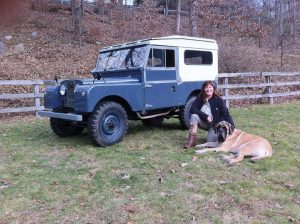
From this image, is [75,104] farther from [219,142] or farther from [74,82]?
[219,142]

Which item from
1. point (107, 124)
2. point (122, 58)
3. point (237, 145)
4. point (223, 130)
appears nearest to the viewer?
point (237, 145)

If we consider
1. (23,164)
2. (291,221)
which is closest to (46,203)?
(23,164)

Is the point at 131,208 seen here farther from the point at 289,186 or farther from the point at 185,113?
the point at 185,113

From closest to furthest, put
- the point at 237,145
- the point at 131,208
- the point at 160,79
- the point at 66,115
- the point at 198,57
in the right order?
the point at 131,208, the point at 237,145, the point at 66,115, the point at 160,79, the point at 198,57

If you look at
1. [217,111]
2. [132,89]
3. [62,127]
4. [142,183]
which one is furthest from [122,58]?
[142,183]

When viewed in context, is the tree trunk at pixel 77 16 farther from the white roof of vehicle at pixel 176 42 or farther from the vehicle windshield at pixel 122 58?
the white roof of vehicle at pixel 176 42

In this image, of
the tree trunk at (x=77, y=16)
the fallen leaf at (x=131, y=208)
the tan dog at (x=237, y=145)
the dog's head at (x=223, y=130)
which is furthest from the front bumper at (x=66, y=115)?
the tree trunk at (x=77, y=16)

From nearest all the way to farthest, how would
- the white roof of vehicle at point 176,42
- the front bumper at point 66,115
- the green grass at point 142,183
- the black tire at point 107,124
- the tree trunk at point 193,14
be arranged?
the green grass at point 142,183
the front bumper at point 66,115
the black tire at point 107,124
the white roof of vehicle at point 176,42
the tree trunk at point 193,14

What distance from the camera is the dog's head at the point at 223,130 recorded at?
5586 mm

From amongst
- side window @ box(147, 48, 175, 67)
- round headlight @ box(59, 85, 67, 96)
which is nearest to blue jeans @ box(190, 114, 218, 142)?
side window @ box(147, 48, 175, 67)

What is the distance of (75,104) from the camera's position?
5.80 metres

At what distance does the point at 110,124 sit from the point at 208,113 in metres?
1.74

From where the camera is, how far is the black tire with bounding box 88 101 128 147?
5.83 m

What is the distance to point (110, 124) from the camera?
6109 millimetres
